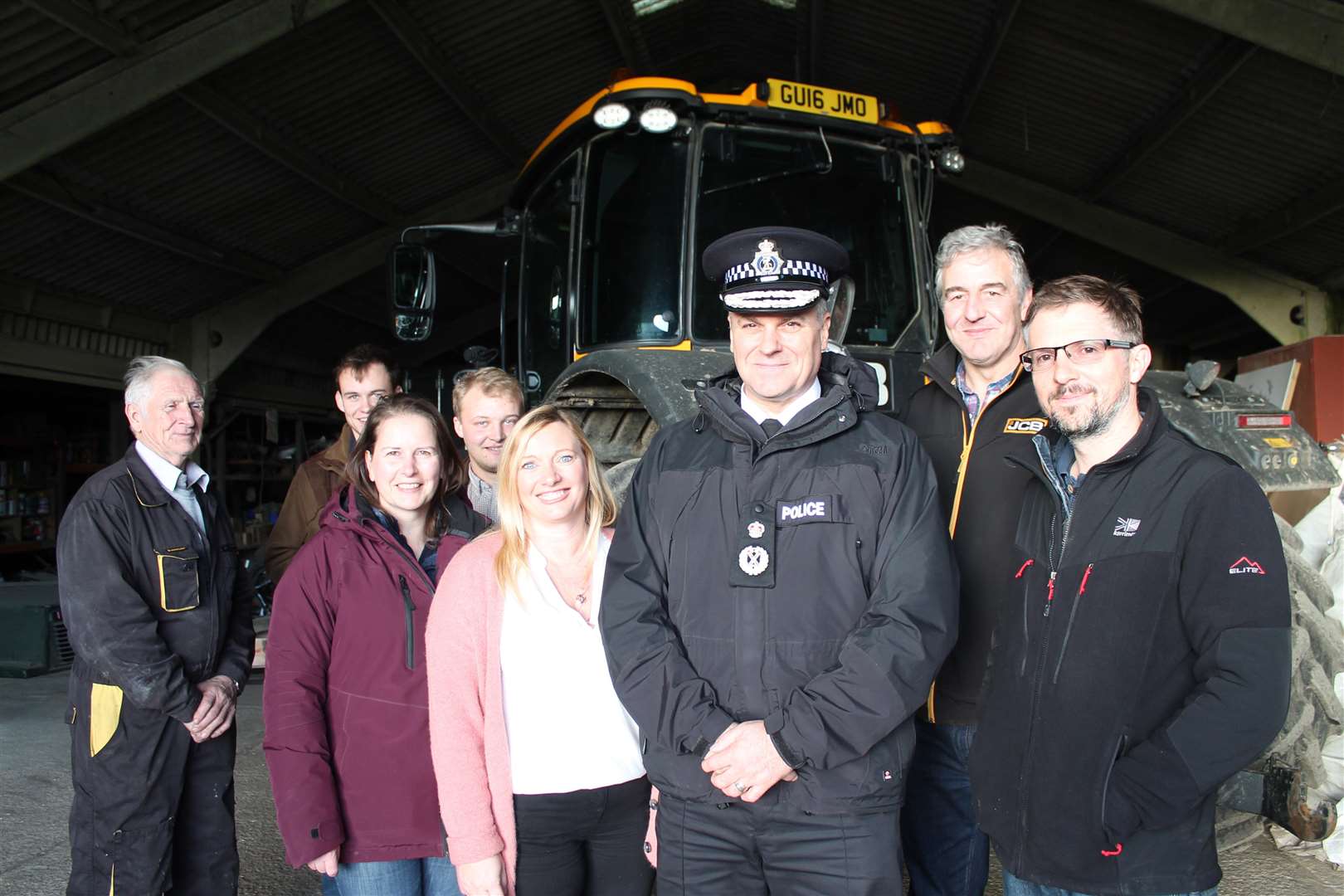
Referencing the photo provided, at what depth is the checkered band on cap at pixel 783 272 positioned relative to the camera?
1.91 m

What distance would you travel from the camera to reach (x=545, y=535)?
2115mm

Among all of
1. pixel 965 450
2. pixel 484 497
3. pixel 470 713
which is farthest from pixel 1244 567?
pixel 484 497

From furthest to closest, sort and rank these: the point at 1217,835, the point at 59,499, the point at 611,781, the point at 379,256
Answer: the point at 379,256
the point at 59,499
the point at 1217,835
the point at 611,781

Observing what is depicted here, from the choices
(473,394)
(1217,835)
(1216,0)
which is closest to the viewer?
(473,394)

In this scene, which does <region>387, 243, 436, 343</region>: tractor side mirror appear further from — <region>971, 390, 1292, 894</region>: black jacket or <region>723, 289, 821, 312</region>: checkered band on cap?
<region>971, 390, 1292, 894</region>: black jacket

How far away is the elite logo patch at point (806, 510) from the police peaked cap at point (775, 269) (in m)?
0.39

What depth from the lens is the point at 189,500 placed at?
9.12 ft

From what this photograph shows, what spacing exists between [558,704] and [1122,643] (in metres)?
1.09

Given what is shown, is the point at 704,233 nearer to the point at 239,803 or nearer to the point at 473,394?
the point at 473,394

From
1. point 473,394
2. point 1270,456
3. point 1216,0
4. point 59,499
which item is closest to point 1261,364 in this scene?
point 1216,0

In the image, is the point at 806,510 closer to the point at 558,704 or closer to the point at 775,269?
the point at 775,269

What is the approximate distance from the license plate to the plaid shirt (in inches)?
75.9

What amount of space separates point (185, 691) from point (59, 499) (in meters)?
9.56

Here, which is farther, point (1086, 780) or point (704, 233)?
point (704, 233)
